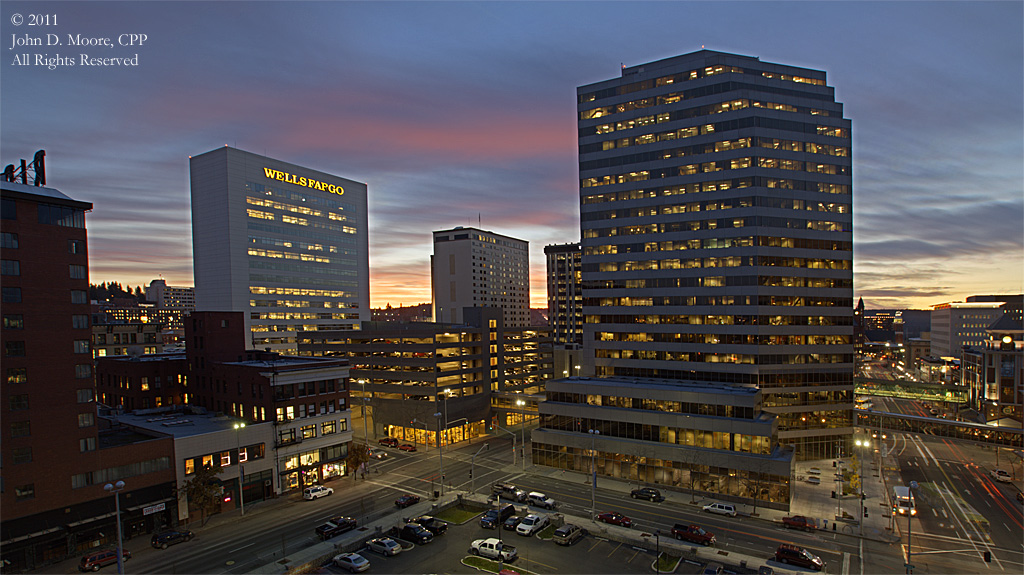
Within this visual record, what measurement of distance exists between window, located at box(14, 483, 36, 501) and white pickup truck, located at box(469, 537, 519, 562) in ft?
140

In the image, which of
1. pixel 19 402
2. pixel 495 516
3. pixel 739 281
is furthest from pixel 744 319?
pixel 19 402

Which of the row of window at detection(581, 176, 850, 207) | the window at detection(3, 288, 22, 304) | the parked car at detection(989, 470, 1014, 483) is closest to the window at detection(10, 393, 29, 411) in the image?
the window at detection(3, 288, 22, 304)

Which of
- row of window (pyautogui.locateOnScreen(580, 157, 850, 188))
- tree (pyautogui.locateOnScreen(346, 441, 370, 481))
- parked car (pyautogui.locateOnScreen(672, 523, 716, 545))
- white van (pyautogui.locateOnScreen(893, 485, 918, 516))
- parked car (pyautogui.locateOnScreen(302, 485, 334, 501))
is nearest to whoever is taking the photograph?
parked car (pyautogui.locateOnScreen(672, 523, 716, 545))

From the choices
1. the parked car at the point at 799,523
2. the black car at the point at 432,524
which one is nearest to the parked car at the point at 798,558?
the parked car at the point at 799,523

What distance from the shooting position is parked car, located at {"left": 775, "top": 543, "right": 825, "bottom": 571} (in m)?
45.2

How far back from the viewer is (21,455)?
48031 millimetres

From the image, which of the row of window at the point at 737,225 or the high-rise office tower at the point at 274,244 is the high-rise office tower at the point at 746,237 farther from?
the high-rise office tower at the point at 274,244

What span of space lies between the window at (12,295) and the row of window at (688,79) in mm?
92688

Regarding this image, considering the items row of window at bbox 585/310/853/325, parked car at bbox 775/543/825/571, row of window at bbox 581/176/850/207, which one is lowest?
parked car at bbox 775/543/825/571

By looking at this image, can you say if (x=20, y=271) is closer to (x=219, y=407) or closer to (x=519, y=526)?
(x=219, y=407)

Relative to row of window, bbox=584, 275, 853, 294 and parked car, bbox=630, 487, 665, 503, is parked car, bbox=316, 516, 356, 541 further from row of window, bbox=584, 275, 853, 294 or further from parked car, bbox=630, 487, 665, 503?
row of window, bbox=584, 275, 853, 294

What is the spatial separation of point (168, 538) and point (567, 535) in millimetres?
41583

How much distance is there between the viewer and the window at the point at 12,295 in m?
49.0

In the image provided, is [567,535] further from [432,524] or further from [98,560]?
[98,560]
